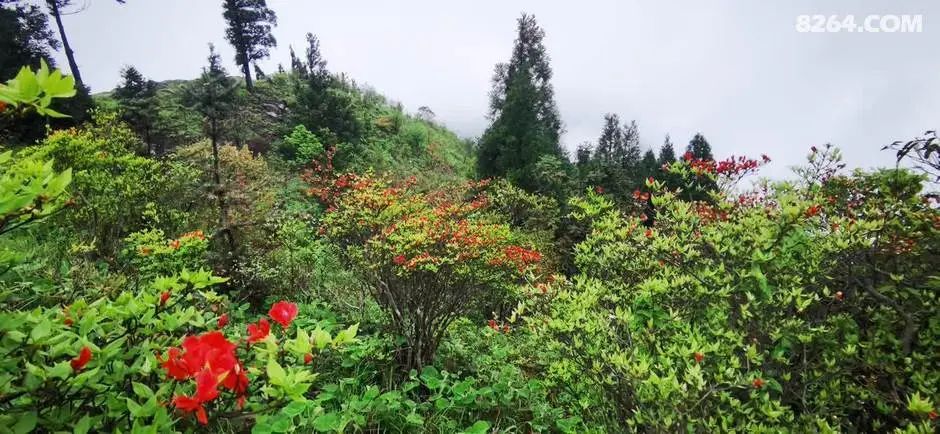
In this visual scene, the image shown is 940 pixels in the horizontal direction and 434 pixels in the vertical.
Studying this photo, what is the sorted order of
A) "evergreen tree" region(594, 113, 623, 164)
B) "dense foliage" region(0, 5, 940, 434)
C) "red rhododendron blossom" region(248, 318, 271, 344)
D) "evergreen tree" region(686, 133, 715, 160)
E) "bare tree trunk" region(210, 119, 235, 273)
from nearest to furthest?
"dense foliage" region(0, 5, 940, 434)
"red rhododendron blossom" region(248, 318, 271, 344)
"bare tree trunk" region(210, 119, 235, 273)
"evergreen tree" region(686, 133, 715, 160)
"evergreen tree" region(594, 113, 623, 164)

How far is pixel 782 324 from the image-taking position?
2539mm

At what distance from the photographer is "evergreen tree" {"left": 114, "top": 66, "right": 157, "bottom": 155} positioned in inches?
475

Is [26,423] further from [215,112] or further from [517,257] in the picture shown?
[215,112]

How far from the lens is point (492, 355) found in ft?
16.4

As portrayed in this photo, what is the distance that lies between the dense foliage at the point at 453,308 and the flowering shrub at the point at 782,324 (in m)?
0.02

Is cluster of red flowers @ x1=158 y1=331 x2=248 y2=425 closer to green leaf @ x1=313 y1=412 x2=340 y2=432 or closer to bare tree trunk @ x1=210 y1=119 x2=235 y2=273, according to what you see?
green leaf @ x1=313 y1=412 x2=340 y2=432

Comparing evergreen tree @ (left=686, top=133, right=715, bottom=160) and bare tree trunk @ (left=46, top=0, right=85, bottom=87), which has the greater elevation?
bare tree trunk @ (left=46, top=0, right=85, bottom=87)

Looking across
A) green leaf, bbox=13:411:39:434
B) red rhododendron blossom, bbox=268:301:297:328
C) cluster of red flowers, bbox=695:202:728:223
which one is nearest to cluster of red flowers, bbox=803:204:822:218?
cluster of red flowers, bbox=695:202:728:223

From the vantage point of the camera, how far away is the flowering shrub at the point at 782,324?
2379mm

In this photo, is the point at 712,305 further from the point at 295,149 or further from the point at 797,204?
the point at 295,149

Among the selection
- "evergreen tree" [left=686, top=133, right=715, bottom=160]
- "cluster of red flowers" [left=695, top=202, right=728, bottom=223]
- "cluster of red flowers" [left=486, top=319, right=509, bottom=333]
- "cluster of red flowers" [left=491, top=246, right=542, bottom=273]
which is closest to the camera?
"cluster of red flowers" [left=695, top=202, right=728, bottom=223]

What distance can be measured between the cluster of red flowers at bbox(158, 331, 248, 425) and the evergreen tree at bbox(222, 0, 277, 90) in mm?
24381

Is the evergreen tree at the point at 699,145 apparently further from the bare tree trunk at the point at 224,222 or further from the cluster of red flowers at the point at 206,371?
the cluster of red flowers at the point at 206,371

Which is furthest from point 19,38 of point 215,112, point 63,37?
point 215,112
